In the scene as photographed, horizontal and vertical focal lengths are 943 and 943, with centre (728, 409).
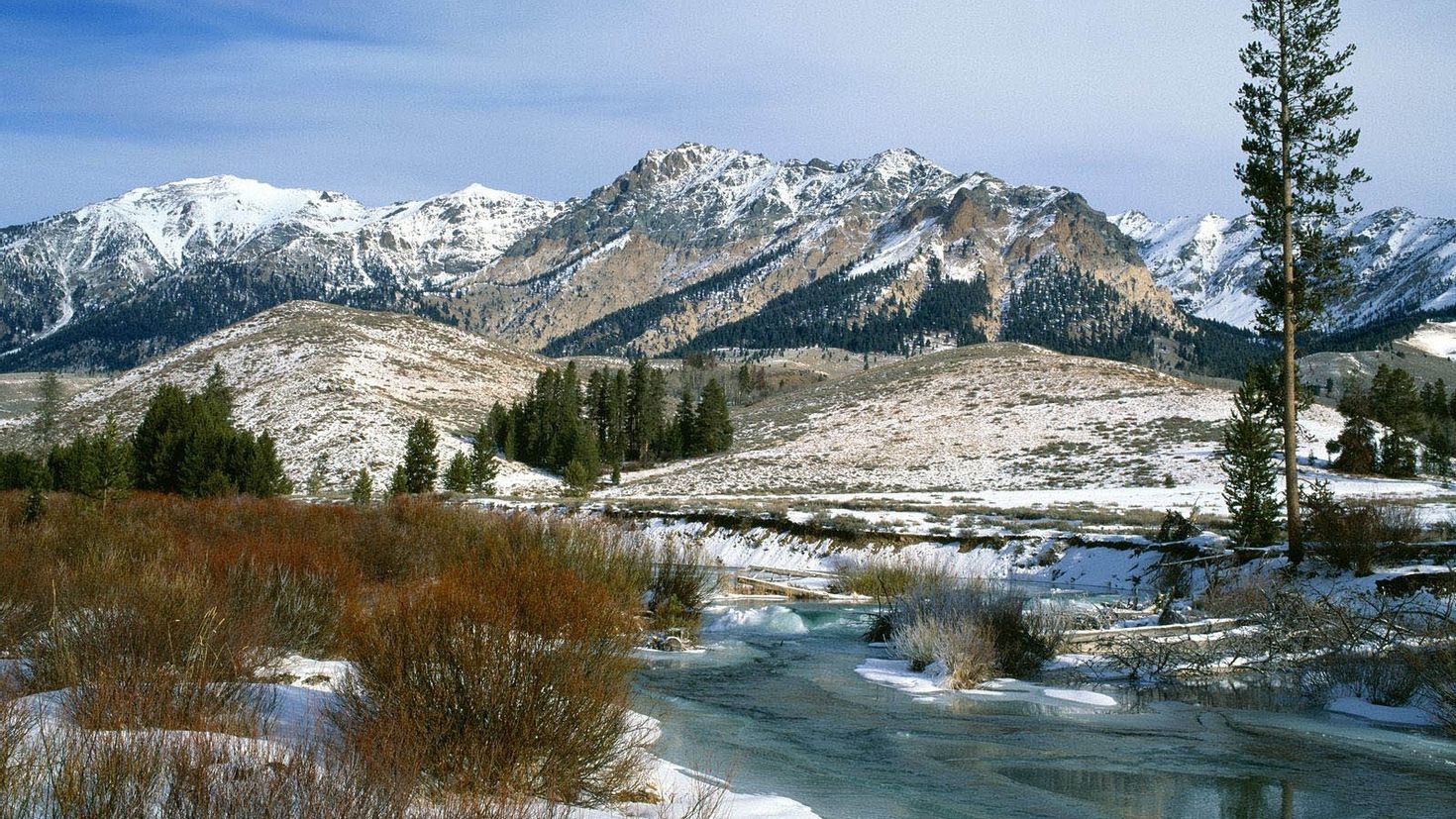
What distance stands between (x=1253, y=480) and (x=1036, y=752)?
66.0ft

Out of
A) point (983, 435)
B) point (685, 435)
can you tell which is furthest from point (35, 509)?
point (685, 435)

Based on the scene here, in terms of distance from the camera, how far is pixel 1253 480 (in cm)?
2766

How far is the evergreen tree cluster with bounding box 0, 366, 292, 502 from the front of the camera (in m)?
43.8

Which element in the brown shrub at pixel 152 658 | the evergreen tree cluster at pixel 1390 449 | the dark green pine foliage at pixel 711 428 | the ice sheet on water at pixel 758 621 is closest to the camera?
the brown shrub at pixel 152 658

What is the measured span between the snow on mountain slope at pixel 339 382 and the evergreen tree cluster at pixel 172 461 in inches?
658

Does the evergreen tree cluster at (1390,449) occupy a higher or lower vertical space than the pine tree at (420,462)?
higher

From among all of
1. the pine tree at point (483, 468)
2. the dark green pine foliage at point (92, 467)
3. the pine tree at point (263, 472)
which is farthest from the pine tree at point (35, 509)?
the pine tree at point (483, 468)

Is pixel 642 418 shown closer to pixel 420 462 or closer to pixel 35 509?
pixel 420 462

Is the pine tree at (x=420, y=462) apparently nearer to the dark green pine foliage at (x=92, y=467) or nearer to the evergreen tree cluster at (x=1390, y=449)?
the dark green pine foliage at (x=92, y=467)

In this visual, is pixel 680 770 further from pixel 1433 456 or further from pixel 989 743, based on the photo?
pixel 1433 456

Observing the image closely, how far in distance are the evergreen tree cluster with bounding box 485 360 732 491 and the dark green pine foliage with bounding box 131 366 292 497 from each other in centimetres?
2952

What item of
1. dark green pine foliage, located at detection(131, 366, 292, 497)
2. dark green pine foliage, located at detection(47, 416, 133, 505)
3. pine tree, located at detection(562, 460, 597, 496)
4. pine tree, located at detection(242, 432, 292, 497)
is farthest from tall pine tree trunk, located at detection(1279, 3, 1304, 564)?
pine tree, located at detection(562, 460, 597, 496)

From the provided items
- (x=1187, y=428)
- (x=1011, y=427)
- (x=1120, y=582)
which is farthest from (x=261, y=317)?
(x=1120, y=582)

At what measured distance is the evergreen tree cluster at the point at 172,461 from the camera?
4375 centimetres
